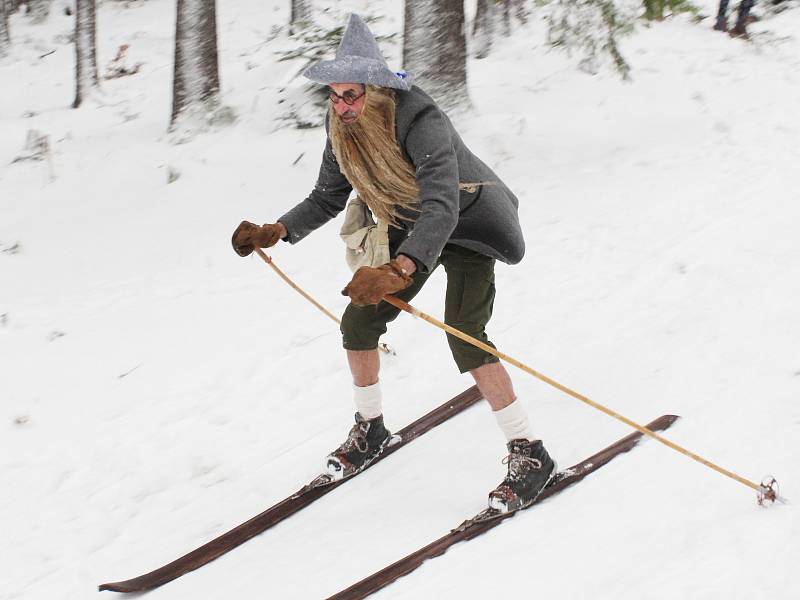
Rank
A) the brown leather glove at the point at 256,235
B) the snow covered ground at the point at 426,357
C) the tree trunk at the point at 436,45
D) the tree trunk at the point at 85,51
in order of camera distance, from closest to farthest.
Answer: the snow covered ground at the point at 426,357
the brown leather glove at the point at 256,235
the tree trunk at the point at 436,45
the tree trunk at the point at 85,51

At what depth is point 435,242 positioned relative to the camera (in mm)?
3125

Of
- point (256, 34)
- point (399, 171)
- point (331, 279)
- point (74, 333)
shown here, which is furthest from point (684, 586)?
point (256, 34)

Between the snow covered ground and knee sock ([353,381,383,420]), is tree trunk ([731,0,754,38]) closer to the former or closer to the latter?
the snow covered ground

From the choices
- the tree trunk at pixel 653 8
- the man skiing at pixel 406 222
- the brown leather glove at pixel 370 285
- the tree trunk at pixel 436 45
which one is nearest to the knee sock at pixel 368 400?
the man skiing at pixel 406 222

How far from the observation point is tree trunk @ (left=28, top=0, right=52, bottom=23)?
22641 mm

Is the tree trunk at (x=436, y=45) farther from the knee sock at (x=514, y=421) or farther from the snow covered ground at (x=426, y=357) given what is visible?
the knee sock at (x=514, y=421)

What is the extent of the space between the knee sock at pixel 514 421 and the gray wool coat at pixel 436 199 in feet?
2.15

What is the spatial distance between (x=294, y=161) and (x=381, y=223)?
506 cm

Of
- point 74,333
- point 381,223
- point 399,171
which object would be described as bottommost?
point 74,333

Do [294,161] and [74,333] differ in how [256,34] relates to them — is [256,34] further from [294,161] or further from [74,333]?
[74,333]

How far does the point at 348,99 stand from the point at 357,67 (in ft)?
0.47

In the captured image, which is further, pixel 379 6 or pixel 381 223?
pixel 379 6

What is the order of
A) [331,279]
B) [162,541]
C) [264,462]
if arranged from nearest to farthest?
[162,541] < [264,462] < [331,279]

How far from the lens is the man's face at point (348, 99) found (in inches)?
124
